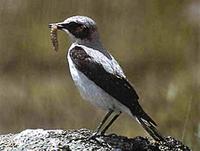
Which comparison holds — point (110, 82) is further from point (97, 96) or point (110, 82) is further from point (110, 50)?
point (110, 50)

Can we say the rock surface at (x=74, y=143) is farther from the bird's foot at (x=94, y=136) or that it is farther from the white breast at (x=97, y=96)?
the white breast at (x=97, y=96)

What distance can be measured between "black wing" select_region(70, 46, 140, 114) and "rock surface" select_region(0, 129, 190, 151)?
0.66 feet

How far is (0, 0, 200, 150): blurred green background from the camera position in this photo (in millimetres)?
10539

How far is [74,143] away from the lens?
7414 millimetres

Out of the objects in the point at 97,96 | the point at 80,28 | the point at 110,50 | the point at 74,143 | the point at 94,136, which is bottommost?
the point at 74,143

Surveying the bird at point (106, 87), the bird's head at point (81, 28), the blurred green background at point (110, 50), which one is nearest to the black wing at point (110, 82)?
the bird at point (106, 87)

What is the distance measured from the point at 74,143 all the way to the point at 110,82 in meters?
0.40

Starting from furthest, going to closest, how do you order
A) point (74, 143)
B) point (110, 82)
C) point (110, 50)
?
point (110, 50) → point (110, 82) → point (74, 143)

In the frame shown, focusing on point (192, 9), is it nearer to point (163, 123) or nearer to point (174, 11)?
point (174, 11)

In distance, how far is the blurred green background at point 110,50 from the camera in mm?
10539

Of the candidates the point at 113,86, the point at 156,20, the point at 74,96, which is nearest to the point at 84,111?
the point at 74,96

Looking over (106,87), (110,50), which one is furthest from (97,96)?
(110,50)

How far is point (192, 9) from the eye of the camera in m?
10.9

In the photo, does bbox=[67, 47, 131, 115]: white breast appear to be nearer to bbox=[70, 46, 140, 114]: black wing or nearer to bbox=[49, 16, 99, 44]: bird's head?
bbox=[70, 46, 140, 114]: black wing
